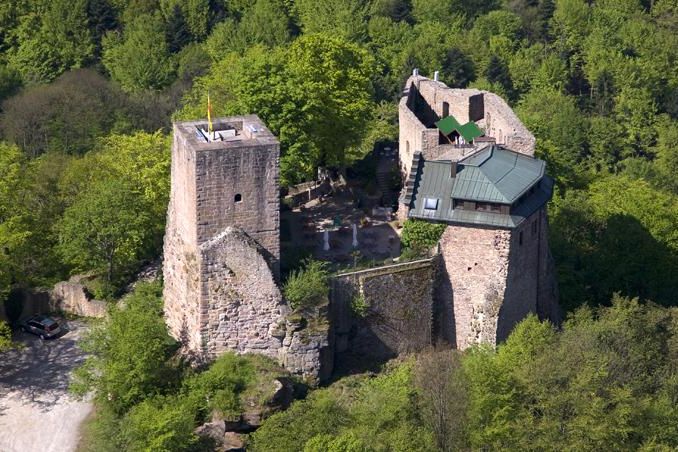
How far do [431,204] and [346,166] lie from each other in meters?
11.7

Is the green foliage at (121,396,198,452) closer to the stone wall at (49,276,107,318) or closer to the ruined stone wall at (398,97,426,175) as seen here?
the stone wall at (49,276,107,318)

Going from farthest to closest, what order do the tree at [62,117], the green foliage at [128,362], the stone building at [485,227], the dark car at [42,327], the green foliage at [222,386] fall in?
the tree at [62,117], the dark car at [42,327], the stone building at [485,227], the green foliage at [128,362], the green foliage at [222,386]

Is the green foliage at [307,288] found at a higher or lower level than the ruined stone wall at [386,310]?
higher

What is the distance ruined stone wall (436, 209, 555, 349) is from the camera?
182 ft

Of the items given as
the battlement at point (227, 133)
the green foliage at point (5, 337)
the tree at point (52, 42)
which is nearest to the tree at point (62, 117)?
the tree at point (52, 42)

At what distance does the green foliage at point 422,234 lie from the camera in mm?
56344

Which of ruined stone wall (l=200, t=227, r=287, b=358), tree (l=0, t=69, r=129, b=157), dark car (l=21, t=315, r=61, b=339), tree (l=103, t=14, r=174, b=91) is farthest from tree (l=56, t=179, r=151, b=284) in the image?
tree (l=103, t=14, r=174, b=91)

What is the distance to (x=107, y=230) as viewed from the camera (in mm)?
63125

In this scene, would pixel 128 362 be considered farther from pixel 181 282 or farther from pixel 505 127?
pixel 505 127

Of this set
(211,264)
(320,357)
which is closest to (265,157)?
(211,264)

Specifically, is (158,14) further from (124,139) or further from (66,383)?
(66,383)

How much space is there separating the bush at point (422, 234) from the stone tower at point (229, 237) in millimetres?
5604

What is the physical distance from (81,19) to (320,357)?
6852 centimetres

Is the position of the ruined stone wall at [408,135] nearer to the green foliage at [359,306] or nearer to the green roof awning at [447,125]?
the green roof awning at [447,125]
